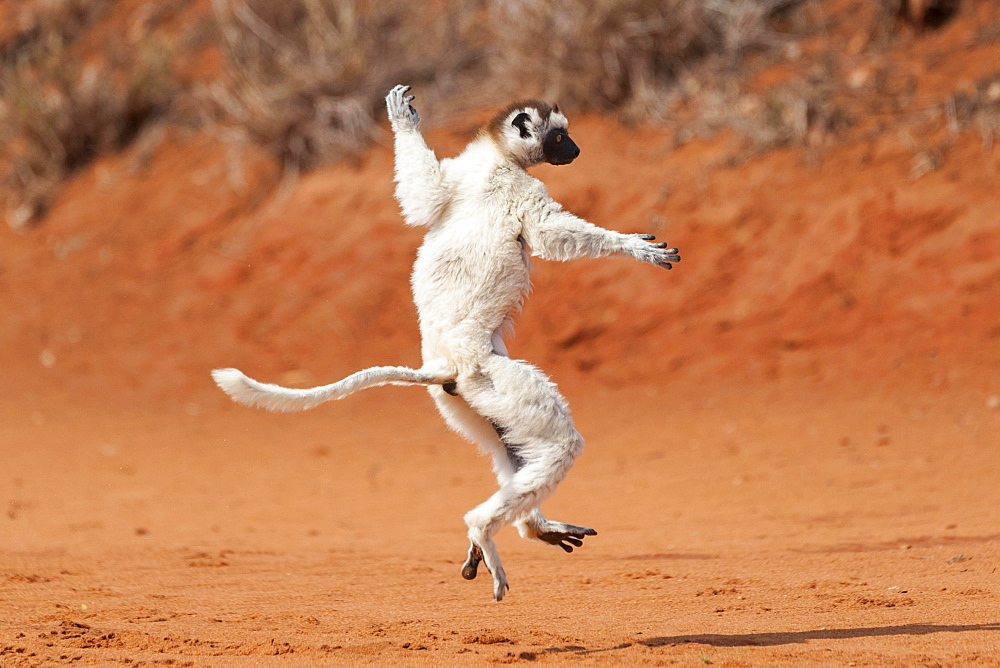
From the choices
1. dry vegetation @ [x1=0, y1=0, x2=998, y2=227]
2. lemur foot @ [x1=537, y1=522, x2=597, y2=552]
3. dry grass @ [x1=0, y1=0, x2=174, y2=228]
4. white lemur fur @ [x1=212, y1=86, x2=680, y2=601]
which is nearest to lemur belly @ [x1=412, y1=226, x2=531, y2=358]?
white lemur fur @ [x1=212, y1=86, x2=680, y2=601]

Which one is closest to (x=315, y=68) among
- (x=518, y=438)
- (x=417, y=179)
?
(x=417, y=179)

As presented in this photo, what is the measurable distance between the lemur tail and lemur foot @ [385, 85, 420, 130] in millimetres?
1271

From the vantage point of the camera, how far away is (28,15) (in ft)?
64.9

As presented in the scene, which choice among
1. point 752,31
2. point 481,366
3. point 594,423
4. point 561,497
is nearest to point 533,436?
point 481,366

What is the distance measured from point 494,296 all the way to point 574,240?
0.45 metres

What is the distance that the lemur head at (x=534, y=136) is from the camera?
5.03 meters

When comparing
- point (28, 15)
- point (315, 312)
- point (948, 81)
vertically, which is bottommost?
point (315, 312)

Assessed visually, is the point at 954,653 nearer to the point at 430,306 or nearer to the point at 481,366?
the point at 481,366

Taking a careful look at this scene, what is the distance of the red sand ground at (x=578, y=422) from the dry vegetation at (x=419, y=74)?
491mm

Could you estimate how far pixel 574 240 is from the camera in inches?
183

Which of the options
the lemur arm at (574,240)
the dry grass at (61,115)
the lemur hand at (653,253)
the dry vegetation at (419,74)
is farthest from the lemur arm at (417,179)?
the dry grass at (61,115)

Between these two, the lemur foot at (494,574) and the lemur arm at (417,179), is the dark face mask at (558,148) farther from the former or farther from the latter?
Answer: the lemur foot at (494,574)

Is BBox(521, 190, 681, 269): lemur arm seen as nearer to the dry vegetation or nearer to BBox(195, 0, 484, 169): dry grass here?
the dry vegetation

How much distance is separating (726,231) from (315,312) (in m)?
5.13
